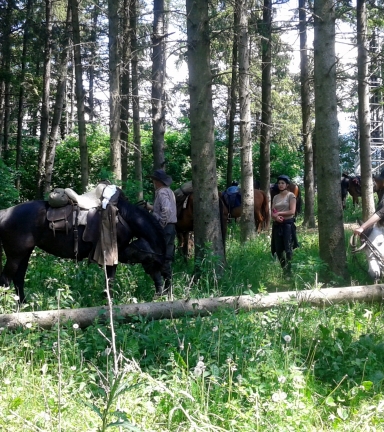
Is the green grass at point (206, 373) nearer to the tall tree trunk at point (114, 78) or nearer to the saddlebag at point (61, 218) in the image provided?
the saddlebag at point (61, 218)

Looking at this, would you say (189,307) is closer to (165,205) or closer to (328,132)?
(328,132)

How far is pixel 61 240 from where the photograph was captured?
334 inches

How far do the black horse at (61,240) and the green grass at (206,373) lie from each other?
182 centimetres

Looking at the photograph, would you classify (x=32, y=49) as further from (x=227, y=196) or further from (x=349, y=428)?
(x=349, y=428)

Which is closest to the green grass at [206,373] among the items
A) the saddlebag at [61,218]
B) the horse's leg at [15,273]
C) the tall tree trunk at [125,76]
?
the horse's leg at [15,273]

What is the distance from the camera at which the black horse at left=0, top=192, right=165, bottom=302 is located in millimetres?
8141

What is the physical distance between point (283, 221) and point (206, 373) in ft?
21.7

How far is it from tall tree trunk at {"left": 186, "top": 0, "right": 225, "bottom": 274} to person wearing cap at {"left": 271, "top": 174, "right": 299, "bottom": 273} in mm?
1792

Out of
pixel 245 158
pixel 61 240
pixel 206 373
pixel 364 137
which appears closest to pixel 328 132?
pixel 61 240

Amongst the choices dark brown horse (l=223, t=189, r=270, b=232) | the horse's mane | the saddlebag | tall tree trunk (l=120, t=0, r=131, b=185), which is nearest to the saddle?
the saddlebag

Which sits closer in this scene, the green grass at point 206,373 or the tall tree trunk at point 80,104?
the green grass at point 206,373

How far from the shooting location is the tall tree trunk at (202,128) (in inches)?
346

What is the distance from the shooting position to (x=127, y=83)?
19500mm

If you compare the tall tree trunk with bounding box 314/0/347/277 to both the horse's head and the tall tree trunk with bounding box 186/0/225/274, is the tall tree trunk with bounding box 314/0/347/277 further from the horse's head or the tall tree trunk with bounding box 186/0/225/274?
the tall tree trunk with bounding box 186/0/225/274
